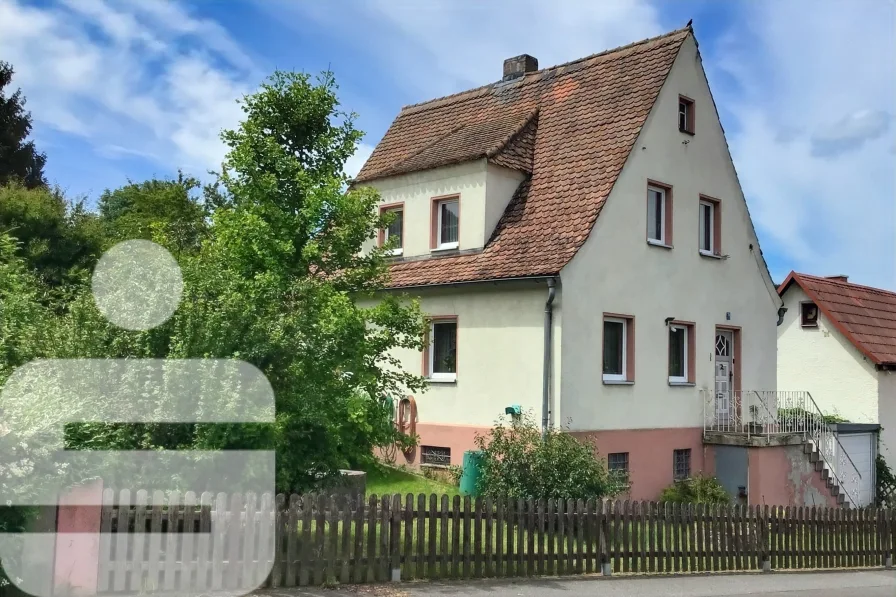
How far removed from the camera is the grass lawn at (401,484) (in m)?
16.1

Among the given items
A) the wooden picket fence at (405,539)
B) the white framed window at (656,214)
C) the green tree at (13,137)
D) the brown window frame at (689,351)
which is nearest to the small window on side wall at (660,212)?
the white framed window at (656,214)

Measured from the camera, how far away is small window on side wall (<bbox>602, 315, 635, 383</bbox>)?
17.9 m

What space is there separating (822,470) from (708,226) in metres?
6.18

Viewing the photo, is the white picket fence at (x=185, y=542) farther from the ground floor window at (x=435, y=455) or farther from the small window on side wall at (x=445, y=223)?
the small window on side wall at (x=445, y=223)

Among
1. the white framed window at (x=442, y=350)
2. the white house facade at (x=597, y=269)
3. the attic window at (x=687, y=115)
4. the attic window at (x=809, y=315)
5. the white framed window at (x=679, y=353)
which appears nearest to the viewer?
the white house facade at (x=597, y=269)

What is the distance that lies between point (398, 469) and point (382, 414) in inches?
257

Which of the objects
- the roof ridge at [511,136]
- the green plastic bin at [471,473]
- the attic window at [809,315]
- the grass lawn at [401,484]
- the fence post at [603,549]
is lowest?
the fence post at [603,549]

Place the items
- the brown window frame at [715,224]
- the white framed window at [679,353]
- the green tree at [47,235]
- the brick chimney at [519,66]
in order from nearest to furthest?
the white framed window at [679,353] < the brown window frame at [715,224] < the brick chimney at [519,66] < the green tree at [47,235]

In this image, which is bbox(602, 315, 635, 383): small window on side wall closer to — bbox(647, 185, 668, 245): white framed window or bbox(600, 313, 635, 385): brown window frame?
bbox(600, 313, 635, 385): brown window frame

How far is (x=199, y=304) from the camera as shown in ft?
34.0

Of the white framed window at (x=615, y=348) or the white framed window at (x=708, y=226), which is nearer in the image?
the white framed window at (x=615, y=348)

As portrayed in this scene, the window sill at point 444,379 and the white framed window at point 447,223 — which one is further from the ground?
the white framed window at point 447,223

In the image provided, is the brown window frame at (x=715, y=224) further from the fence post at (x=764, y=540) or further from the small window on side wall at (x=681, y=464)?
the fence post at (x=764, y=540)

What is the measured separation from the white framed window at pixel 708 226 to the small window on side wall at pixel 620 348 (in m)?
3.74
